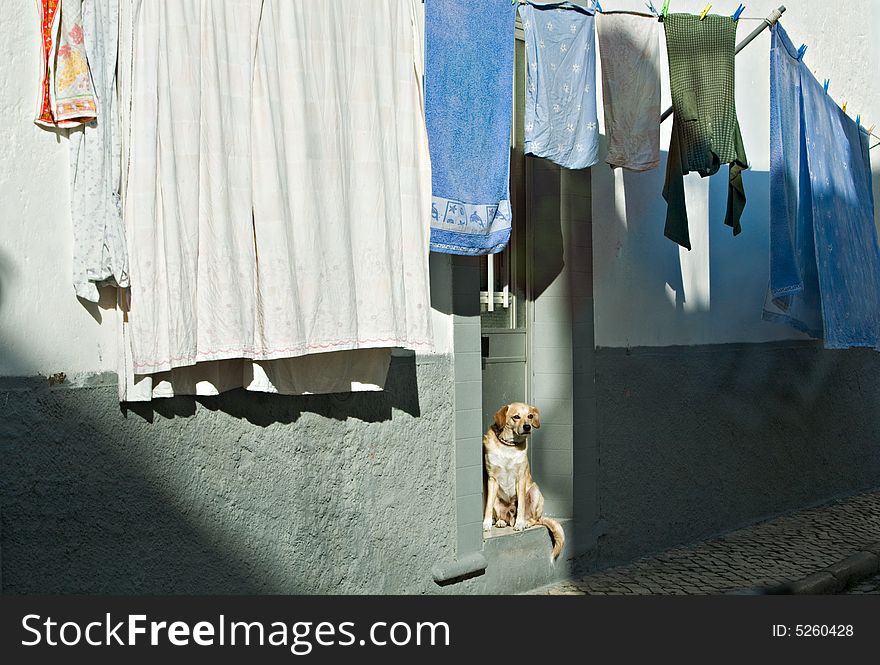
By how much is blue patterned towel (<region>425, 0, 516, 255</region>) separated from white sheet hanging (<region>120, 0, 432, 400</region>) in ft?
0.38

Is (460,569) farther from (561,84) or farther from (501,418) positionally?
(561,84)

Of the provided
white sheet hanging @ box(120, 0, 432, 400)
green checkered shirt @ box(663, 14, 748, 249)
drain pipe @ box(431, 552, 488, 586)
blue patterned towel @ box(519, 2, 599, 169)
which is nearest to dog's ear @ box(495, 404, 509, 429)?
drain pipe @ box(431, 552, 488, 586)

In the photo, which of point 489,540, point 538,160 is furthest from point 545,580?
point 538,160

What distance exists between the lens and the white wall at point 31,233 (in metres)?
4.20

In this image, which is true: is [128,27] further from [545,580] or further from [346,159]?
[545,580]

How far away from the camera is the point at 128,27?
4.46m

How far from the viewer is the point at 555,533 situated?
7.00 meters

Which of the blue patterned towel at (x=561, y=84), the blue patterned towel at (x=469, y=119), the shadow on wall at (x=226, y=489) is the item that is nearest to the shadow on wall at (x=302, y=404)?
the shadow on wall at (x=226, y=489)

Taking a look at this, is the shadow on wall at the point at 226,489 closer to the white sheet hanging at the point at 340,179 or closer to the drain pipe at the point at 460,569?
the drain pipe at the point at 460,569

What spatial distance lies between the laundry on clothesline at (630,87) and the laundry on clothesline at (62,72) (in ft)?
10.7

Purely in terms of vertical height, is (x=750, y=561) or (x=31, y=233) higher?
(x=31, y=233)

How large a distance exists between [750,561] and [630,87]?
3604 millimetres

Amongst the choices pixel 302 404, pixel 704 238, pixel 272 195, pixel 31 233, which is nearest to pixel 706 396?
pixel 704 238

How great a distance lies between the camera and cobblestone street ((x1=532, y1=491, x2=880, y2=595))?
23.1 ft
